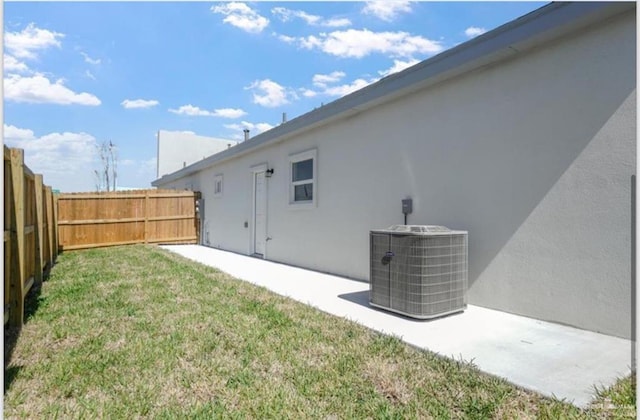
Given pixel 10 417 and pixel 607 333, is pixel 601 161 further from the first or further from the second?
pixel 10 417

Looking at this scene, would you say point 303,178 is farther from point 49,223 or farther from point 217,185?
point 217,185

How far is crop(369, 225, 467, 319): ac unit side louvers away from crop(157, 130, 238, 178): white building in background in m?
18.3

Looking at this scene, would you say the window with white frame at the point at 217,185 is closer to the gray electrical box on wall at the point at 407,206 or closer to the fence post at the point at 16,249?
the gray electrical box on wall at the point at 407,206

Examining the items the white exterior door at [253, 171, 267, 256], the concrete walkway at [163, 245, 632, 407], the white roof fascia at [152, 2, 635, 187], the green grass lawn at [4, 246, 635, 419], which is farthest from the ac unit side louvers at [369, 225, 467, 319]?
the white exterior door at [253, 171, 267, 256]

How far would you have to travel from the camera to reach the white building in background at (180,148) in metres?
20.3

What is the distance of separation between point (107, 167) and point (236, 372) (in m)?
30.8

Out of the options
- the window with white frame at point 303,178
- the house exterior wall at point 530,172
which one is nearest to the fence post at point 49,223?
the window with white frame at point 303,178

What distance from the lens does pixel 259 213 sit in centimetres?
949

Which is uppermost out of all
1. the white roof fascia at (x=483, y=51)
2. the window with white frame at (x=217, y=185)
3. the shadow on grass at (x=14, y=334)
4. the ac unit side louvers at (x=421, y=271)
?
the white roof fascia at (x=483, y=51)

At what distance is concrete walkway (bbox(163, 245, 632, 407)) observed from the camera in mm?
2471

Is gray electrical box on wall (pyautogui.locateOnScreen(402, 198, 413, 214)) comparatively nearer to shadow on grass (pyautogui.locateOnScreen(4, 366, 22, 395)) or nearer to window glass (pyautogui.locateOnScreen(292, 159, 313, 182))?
window glass (pyautogui.locateOnScreen(292, 159, 313, 182))

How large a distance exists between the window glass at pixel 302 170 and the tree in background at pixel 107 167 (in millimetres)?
25443

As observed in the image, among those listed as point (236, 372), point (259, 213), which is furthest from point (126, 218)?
point (236, 372)

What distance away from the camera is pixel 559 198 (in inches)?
143
